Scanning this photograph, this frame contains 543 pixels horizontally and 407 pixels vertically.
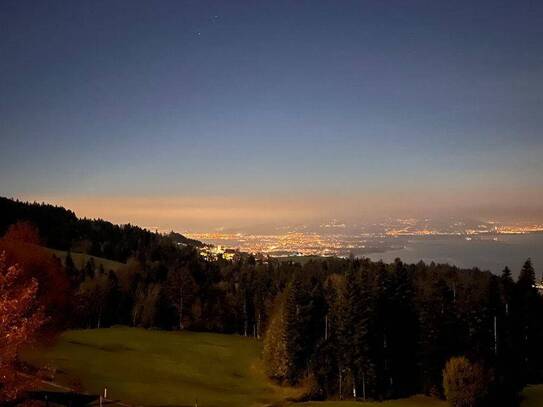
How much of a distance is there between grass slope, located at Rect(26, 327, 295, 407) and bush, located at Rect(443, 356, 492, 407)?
723 inches

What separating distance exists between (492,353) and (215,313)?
212 feet

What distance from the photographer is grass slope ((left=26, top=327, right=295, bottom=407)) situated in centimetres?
4775

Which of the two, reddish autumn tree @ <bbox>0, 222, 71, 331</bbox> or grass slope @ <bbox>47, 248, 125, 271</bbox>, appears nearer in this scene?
reddish autumn tree @ <bbox>0, 222, 71, 331</bbox>

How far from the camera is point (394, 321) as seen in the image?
64.3m

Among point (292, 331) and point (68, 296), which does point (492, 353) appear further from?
point (68, 296)

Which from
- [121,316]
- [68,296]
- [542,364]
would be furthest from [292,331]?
[121,316]

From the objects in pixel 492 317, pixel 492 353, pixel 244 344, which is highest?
pixel 492 317

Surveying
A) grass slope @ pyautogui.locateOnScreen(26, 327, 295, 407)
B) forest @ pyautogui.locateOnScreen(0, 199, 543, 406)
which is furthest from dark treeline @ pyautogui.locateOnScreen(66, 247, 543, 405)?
grass slope @ pyautogui.locateOnScreen(26, 327, 295, 407)

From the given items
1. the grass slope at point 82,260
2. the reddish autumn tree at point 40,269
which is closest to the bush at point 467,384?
the reddish autumn tree at point 40,269

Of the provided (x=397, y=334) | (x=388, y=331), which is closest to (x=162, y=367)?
(x=388, y=331)

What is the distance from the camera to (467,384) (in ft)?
156

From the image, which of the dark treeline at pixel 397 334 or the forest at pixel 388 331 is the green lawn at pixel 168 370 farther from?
the forest at pixel 388 331

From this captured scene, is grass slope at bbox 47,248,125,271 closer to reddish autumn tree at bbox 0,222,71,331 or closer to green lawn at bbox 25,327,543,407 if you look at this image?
green lawn at bbox 25,327,543,407

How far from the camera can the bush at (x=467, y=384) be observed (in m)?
47.2
